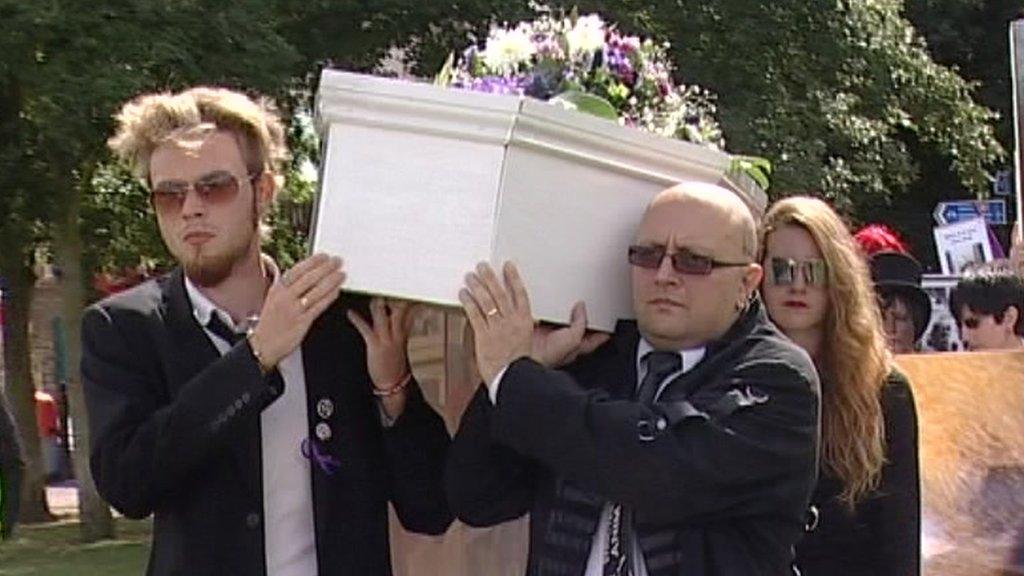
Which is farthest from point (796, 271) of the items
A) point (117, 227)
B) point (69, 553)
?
point (117, 227)

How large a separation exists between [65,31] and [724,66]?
17.4ft

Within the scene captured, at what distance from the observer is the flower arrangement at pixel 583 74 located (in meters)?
3.22

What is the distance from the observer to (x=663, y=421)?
2762mm

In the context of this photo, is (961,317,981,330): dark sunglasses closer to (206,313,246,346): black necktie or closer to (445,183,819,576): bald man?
(445,183,819,576): bald man

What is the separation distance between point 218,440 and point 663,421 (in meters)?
0.74

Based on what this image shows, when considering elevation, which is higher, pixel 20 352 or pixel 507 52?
pixel 507 52

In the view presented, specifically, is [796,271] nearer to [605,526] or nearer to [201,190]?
[605,526]

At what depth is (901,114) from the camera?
53.7ft

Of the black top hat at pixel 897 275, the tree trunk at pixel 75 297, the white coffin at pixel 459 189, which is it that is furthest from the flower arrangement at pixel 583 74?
the tree trunk at pixel 75 297

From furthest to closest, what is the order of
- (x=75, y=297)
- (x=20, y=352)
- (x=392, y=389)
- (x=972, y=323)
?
(x=20, y=352)
(x=75, y=297)
(x=972, y=323)
(x=392, y=389)

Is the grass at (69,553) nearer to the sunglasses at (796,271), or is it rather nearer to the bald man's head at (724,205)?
the sunglasses at (796,271)

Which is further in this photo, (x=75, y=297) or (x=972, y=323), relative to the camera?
(x=75, y=297)

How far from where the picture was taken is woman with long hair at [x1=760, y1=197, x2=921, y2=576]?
143 inches

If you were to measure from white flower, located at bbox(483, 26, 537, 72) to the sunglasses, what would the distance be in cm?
69
